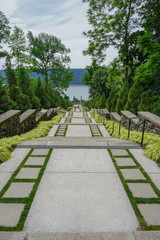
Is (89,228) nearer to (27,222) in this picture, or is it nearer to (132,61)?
(27,222)

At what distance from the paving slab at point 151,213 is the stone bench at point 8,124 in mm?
5119

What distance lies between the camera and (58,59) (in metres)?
31.9

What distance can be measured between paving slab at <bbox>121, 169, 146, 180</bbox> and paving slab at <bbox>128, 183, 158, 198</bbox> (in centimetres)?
25

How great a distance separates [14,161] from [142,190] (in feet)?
10.4

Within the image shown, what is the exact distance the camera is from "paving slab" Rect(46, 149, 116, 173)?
380 centimetres

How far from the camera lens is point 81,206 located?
103 inches

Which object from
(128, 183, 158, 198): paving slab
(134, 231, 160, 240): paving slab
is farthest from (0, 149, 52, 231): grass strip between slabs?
(128, 183, 158, 198): paving slab

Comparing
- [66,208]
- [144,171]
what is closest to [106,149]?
[144,171]

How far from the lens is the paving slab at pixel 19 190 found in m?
2.82

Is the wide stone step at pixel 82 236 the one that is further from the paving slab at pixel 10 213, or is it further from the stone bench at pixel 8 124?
the stone bench at pixel 8 124

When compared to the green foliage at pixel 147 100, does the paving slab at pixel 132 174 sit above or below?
below

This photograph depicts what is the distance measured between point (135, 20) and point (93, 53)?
5066mm

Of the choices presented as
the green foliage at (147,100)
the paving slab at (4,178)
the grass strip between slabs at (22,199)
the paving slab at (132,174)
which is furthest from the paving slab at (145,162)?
the green foliage at (147,100)

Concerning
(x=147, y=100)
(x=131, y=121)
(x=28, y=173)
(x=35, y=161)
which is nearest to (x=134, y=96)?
(x=147, y=100)
